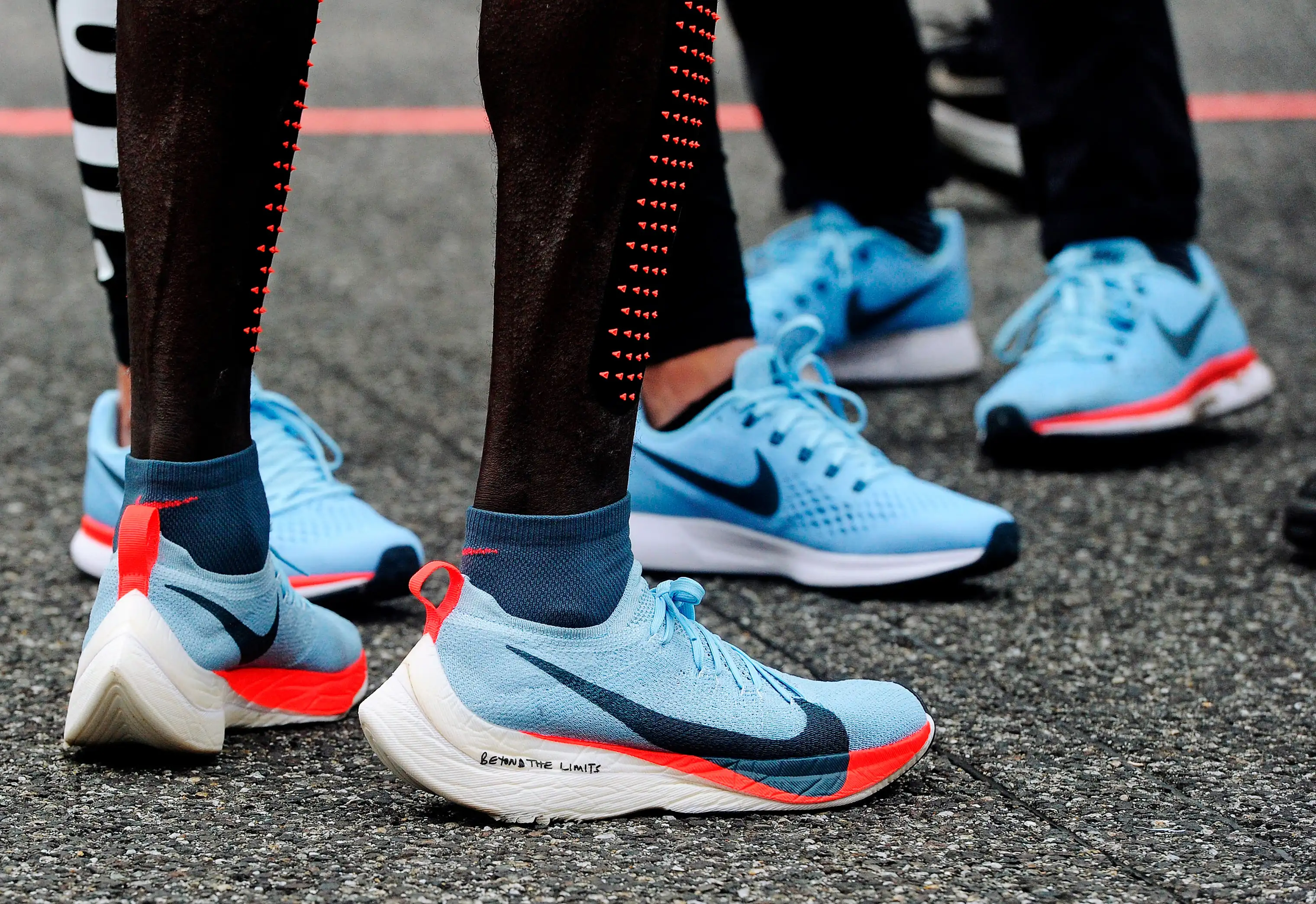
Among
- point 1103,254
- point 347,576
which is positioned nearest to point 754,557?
point 347,576

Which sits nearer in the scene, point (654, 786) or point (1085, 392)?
point (654, 786)

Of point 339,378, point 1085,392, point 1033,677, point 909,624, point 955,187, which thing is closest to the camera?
point 1033,677

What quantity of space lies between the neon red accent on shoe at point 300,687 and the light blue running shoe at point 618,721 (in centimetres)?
17

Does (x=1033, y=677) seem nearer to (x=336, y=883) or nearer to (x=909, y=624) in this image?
(x=909, y=624)

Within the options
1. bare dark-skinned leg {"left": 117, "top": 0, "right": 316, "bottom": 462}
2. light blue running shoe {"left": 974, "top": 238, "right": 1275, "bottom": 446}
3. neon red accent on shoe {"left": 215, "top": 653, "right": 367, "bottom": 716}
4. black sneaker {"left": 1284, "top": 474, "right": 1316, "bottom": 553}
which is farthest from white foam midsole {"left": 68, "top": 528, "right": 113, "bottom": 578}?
black sneaker {"left": 1284, "top": 474, "right": 1316, "bottom": 553}

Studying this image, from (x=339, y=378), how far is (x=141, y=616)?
1.22m

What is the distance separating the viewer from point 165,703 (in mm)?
950

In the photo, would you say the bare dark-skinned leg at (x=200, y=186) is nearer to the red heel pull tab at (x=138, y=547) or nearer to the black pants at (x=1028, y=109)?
the red heel pull tab at (x=138, y=547)

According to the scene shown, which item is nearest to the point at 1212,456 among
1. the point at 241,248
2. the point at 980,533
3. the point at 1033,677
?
the point at 980,533

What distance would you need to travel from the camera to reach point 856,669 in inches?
49.4

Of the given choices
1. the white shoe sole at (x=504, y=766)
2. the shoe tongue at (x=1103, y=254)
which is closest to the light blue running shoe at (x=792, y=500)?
the white shoe sole at (x=504, y=766)

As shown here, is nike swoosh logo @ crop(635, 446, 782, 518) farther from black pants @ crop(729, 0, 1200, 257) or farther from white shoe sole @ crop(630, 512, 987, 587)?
black pants @ crop(729, 0, 1200, 257)

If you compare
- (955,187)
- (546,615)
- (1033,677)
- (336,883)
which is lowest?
(955,187)

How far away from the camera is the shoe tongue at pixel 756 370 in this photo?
1.42 metres
